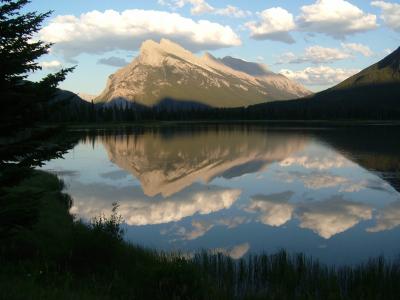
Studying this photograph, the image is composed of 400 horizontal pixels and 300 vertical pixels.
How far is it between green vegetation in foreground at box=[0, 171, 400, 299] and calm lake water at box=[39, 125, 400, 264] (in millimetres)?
4135

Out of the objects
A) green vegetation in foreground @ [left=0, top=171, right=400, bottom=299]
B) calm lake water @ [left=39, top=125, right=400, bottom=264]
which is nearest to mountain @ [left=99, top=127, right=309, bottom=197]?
calm lake water @ [left=39, top=125, right=400, bottom=264]

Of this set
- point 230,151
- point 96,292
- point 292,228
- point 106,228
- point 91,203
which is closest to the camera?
point 96,292

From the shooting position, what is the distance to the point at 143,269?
16.0m

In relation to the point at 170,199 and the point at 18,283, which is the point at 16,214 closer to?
the point at 18,283

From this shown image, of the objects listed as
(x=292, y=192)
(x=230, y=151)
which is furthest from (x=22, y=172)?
(x=230, y=151)

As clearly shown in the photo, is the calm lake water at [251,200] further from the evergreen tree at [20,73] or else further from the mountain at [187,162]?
the evergreen tree at [20,73]

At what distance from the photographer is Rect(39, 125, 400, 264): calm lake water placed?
24.4 meters

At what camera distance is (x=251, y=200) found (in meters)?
36.8

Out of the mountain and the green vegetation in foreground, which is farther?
the mountain

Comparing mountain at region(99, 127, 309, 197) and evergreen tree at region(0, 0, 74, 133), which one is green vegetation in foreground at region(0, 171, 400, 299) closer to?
evergreen tree at region(0, 0, 74, 133)

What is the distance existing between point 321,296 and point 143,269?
611 centimetres

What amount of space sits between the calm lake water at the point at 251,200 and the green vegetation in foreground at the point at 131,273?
4.13 metres

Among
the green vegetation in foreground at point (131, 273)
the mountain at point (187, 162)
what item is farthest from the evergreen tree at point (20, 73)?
the mountain at point (187, 162)

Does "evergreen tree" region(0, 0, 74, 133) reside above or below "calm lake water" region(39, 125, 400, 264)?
above
